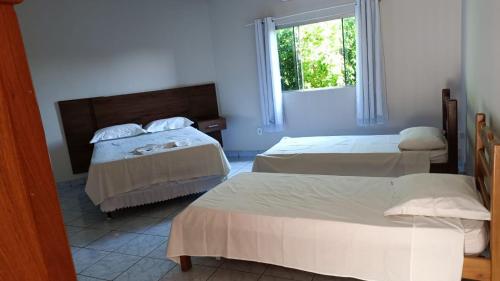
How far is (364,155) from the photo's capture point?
3.25 m

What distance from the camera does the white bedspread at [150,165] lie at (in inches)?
137

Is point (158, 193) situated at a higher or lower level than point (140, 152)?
lower

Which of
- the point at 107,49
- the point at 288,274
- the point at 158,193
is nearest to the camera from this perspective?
the point at 288,274

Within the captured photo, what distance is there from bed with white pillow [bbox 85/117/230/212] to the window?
176 cm

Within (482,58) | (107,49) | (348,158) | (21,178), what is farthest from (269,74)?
(21,178)

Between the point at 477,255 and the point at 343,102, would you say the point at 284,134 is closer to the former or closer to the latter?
the point at 343,102

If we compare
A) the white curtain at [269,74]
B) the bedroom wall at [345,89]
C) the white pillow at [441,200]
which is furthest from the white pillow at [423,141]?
the white curtain at [269,74]

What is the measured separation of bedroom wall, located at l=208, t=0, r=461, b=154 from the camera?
4.00 metres

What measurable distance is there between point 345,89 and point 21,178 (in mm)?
4490

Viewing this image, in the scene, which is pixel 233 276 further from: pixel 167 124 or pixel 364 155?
pixel 167 124

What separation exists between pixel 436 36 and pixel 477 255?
3063mm

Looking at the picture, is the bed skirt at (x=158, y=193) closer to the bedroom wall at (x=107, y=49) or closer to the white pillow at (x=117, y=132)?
the white pillow at (x=117, y=132)

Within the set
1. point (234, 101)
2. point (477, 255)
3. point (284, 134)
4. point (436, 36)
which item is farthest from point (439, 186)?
point (234, 101)

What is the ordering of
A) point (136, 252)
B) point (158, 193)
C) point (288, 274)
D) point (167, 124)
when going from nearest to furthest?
1. point (288, 274)
2. point (136, 252)
3. point (158, 193)
4. point (167, 124)
